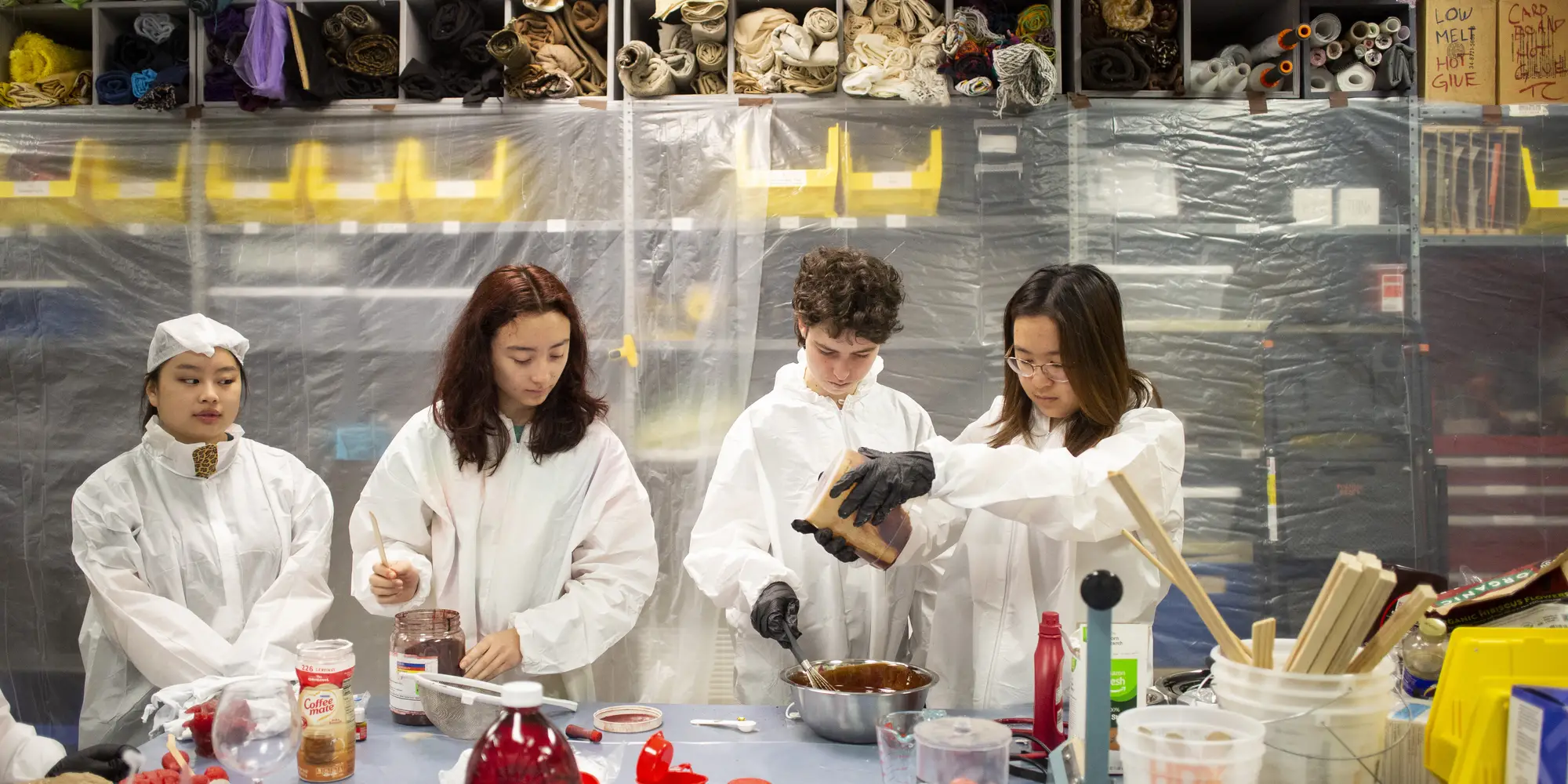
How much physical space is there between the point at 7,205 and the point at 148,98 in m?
0.61

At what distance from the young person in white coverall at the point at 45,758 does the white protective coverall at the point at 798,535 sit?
1.05 meters

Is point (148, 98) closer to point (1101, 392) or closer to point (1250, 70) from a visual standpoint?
point (1101, 392)

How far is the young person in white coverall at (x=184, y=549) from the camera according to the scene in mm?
2320

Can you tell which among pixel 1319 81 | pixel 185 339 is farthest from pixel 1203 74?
pixel 185 339

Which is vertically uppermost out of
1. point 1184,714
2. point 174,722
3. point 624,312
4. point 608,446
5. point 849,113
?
point 849,113

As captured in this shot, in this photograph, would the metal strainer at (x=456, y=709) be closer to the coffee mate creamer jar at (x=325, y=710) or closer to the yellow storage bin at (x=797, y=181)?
the coffee mate creamer jar at (x=325, y=710)

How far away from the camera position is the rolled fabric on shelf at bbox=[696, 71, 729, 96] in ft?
11.0

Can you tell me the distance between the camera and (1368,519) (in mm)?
3229

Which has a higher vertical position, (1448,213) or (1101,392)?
(1448,213)

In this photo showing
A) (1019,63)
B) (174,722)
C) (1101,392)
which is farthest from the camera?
(1019,63)

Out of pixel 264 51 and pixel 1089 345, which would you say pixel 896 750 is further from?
pixel 264 51

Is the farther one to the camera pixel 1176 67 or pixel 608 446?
pixel 1176 67

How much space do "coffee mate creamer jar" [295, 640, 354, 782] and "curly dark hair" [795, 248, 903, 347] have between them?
1122mm

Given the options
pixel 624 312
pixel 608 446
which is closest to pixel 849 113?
pixel 624 312
